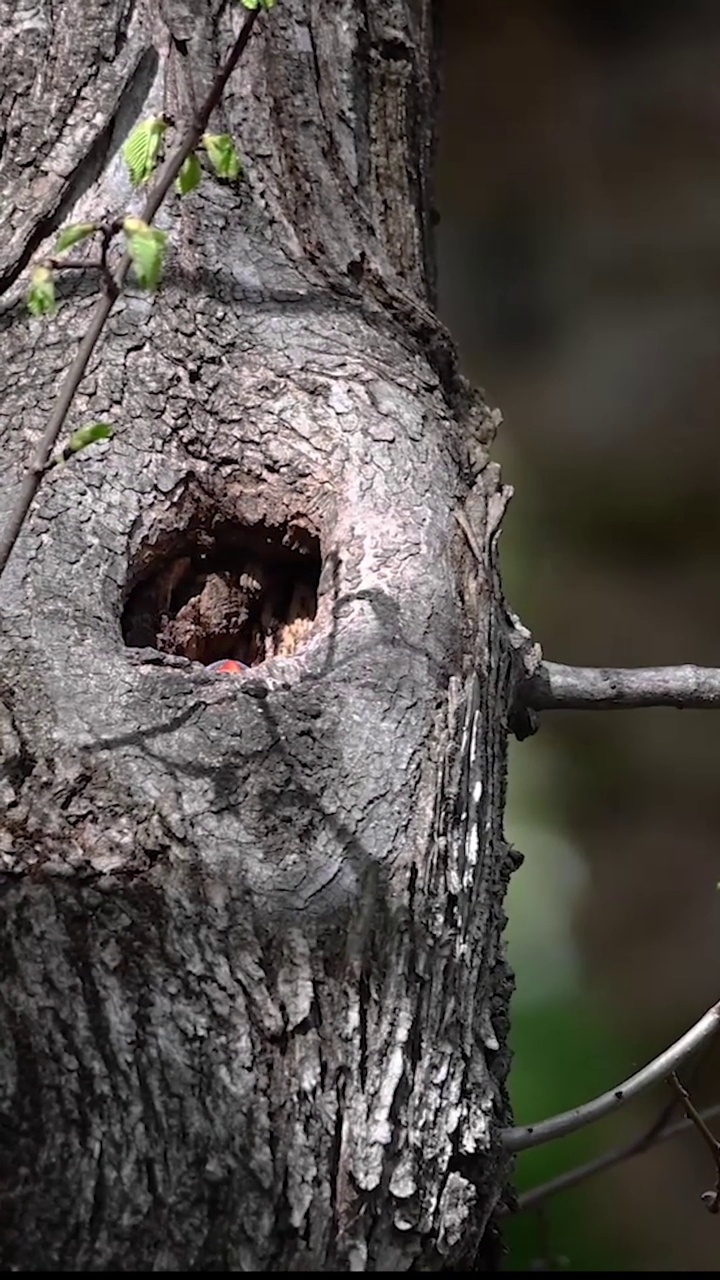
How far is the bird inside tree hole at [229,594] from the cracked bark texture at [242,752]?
0.02 meters

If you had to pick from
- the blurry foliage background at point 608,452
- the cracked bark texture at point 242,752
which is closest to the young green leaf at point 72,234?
the cracked bark texture at point 242,752

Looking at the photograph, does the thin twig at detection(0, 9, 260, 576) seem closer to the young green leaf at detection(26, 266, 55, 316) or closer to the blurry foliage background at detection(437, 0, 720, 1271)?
the young green leaf at detection(26, 266, 55, 316)

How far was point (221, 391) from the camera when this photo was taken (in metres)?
1.15

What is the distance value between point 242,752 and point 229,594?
27 cm

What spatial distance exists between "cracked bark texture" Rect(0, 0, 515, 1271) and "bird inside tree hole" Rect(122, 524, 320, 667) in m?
0.02

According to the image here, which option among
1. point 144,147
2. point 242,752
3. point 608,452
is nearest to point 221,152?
point 144,147

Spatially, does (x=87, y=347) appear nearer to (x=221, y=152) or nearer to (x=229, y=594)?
(x=221, y=152)

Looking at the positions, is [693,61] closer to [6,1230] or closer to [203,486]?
[203,486]

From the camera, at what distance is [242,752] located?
93 cm

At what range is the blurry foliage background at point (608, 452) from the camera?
2.88m

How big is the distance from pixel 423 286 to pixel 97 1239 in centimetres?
105

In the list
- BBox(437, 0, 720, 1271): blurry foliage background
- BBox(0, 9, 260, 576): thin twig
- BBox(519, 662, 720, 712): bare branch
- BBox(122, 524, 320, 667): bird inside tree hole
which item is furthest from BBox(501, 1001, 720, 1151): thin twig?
BBox(437, 0, 720, 1271): blurry foliage background

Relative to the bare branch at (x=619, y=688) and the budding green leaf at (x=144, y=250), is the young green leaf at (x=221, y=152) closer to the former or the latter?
the budding green leaf at (x=144, y=250)

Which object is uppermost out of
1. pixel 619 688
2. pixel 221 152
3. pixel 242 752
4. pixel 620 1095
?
pixel 221 152
